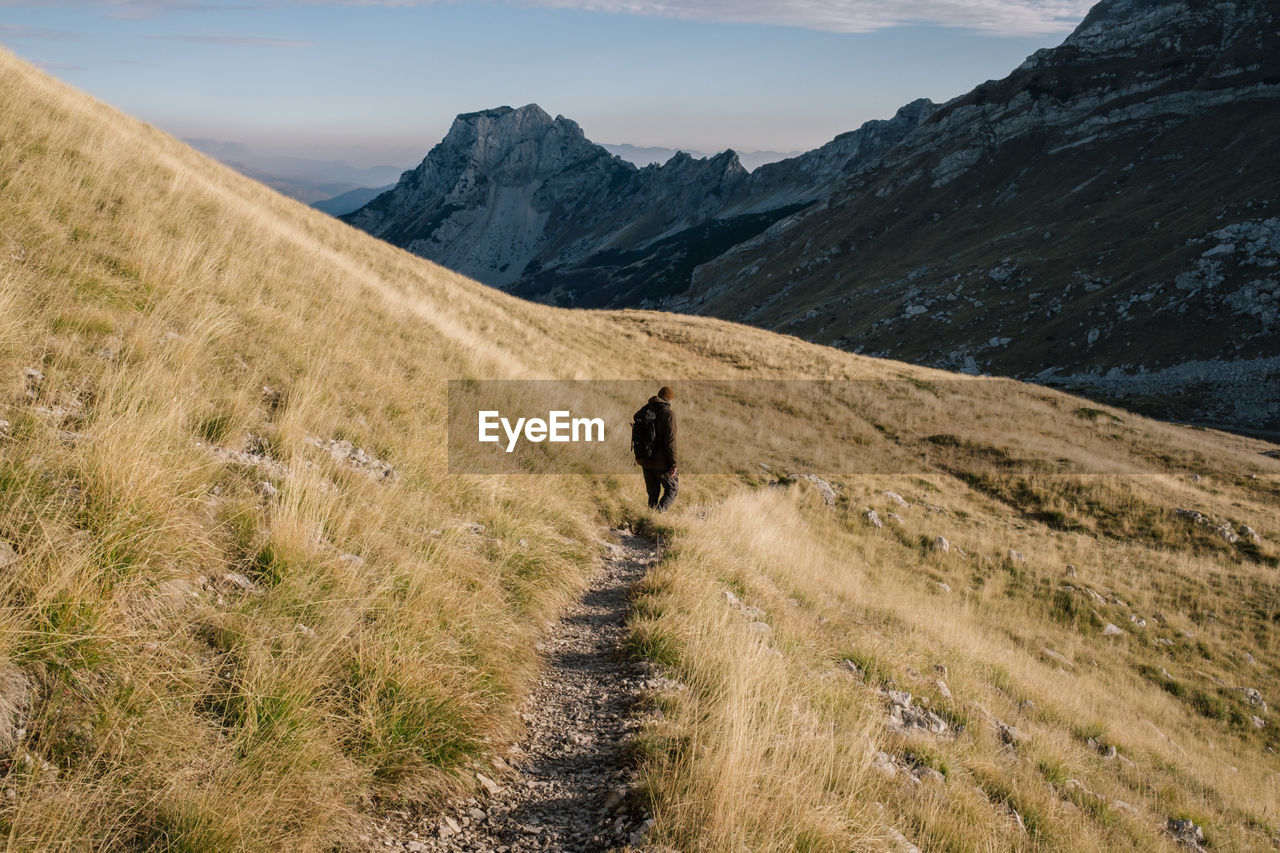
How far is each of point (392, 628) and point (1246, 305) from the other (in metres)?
80.8

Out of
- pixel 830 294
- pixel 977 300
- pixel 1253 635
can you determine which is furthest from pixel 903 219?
pixel 1253 635

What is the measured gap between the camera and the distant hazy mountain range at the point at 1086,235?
60438 mm

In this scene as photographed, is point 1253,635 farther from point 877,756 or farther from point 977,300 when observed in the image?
point 977,300

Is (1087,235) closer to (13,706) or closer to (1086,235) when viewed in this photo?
(1086,235)

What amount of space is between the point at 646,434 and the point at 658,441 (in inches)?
9.9

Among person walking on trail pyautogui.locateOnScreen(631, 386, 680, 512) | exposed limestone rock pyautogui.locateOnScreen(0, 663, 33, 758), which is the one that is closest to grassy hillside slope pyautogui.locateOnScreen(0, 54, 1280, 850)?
exposed limestone rock pyautogui.locateOnScreen(0, 663, 33, 758)

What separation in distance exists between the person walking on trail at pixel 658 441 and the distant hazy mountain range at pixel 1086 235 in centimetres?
6086

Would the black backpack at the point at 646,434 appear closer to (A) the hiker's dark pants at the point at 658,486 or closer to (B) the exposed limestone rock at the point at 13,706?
(A) the hiker's dark pants at the point at 658,486

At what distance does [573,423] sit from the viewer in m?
14.1

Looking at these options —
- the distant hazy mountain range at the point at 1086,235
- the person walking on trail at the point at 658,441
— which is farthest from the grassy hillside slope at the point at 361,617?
the distant hazy mountain range at the point at 1086,235

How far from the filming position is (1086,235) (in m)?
83.9

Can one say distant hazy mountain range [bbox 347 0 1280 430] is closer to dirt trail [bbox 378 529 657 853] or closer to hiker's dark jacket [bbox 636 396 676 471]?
hiker's dark jacket [bbox 636 396 676 471]

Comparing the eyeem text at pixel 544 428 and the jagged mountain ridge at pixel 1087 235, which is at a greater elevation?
the jagged mountain ridge at pixel 1087 235
